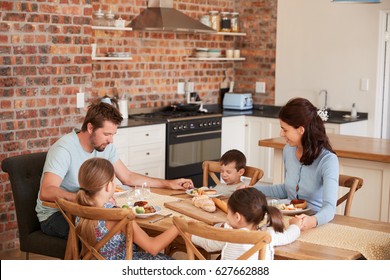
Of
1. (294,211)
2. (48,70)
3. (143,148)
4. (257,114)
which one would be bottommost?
(143,148)

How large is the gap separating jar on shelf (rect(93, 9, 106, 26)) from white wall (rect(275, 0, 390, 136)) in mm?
2288

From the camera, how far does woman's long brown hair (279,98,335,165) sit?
3.93 meters

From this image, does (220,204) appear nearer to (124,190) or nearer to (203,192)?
(203,192)

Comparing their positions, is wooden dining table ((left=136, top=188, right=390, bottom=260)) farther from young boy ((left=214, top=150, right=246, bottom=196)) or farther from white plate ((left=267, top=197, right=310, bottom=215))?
young boy ((left=214, top=150, right=246, bottom=196))

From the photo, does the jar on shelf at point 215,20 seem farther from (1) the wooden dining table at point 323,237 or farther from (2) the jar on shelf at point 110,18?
(1) the wooden dining table at point 323,237

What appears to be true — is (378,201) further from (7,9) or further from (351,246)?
(7,9)

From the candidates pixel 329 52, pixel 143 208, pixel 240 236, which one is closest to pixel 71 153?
pixel 143 208

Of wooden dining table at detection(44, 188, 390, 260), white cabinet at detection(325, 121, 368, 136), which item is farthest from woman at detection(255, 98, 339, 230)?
white cabinet at detection(325, 121, 368, 136)

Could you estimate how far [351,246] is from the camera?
10.7ft

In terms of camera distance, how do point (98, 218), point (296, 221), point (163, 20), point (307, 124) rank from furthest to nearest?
point (163, 20) < point (307, 124) < point (296, 221) < point (98, 218)

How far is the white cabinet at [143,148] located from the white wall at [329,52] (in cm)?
201

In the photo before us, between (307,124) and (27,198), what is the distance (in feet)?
5.43

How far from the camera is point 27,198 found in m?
4.25
